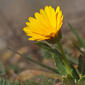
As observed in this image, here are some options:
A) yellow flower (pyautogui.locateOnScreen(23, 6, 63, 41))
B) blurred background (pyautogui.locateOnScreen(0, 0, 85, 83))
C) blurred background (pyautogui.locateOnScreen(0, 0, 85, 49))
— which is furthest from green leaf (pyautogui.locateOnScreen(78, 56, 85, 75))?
blurred background (pyautogui.locateOnScreen(0, 0, 85, 49))

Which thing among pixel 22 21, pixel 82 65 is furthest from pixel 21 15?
pixel 82 65

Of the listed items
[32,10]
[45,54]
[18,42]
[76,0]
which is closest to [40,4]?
[32,10]

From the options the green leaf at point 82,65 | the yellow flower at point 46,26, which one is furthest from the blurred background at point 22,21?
the yellow flower at point 46,26

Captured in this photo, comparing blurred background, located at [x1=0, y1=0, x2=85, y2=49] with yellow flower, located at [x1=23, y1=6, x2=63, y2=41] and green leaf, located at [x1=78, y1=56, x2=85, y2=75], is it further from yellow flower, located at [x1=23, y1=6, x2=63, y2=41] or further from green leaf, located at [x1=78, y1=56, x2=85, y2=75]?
yellow flower, located at [x1=23, y1=6, x2=63, y2=41]

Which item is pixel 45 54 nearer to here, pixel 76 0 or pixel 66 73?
pixel 66 73

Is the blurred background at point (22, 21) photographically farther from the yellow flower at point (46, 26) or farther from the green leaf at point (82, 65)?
the yellow flower at point (46, 26)

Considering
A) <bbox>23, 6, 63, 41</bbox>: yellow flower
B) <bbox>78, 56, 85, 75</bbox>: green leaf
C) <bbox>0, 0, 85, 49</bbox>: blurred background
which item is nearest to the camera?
<bbox>23, 6, 63, 41</bbox>: yellow flower

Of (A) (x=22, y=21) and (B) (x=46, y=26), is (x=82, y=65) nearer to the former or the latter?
(B) (x=46, y=26)
